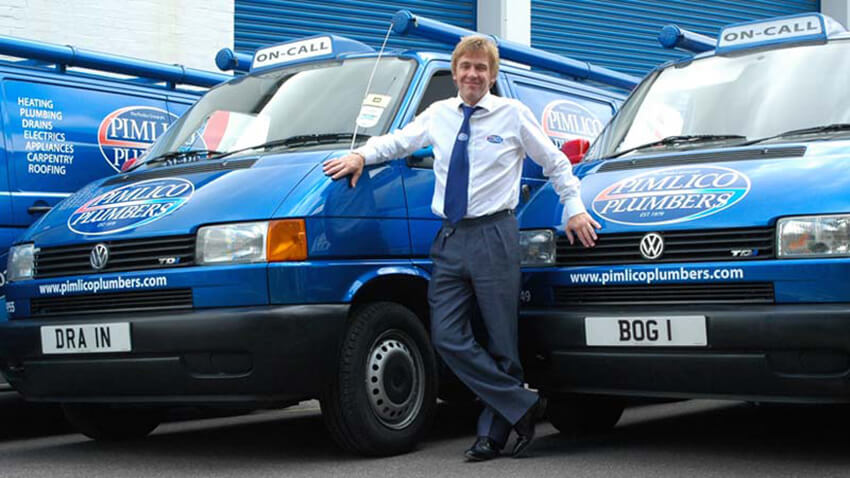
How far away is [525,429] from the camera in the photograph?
5609mm

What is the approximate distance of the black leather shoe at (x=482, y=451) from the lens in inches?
219

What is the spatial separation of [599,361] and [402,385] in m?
0.97

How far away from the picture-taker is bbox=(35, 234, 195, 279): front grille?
550 cm

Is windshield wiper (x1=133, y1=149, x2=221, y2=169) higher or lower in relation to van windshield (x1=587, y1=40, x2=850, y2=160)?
lower

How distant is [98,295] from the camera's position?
570 centimetres

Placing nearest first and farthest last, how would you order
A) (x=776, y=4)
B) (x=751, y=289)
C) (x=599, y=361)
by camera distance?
(x=751, y=289)
(x=599, y=361)
(x=776, y=4)

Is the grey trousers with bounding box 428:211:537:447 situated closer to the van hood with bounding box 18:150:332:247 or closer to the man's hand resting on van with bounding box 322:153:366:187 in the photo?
the man's hand resting on van with bounding box 322:153:366:187

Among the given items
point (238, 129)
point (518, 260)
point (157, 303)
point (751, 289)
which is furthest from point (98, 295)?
point (751, 289)

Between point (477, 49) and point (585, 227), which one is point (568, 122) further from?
point (585, 227)

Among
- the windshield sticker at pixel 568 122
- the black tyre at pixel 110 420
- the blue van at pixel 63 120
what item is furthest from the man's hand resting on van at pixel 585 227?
the blue van at pixel 63 120

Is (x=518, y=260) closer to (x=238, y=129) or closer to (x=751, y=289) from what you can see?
(x=751, y=289)

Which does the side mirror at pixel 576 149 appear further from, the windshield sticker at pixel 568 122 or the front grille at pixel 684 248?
the front grille at pixel 684 248

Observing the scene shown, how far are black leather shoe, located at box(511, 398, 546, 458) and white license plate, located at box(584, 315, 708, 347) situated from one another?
48 centimetres

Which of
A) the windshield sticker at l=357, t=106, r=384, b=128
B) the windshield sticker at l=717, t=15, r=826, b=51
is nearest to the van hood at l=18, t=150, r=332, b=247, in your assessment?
the windshield sticker at l=357, t=106, r=384, b=128
